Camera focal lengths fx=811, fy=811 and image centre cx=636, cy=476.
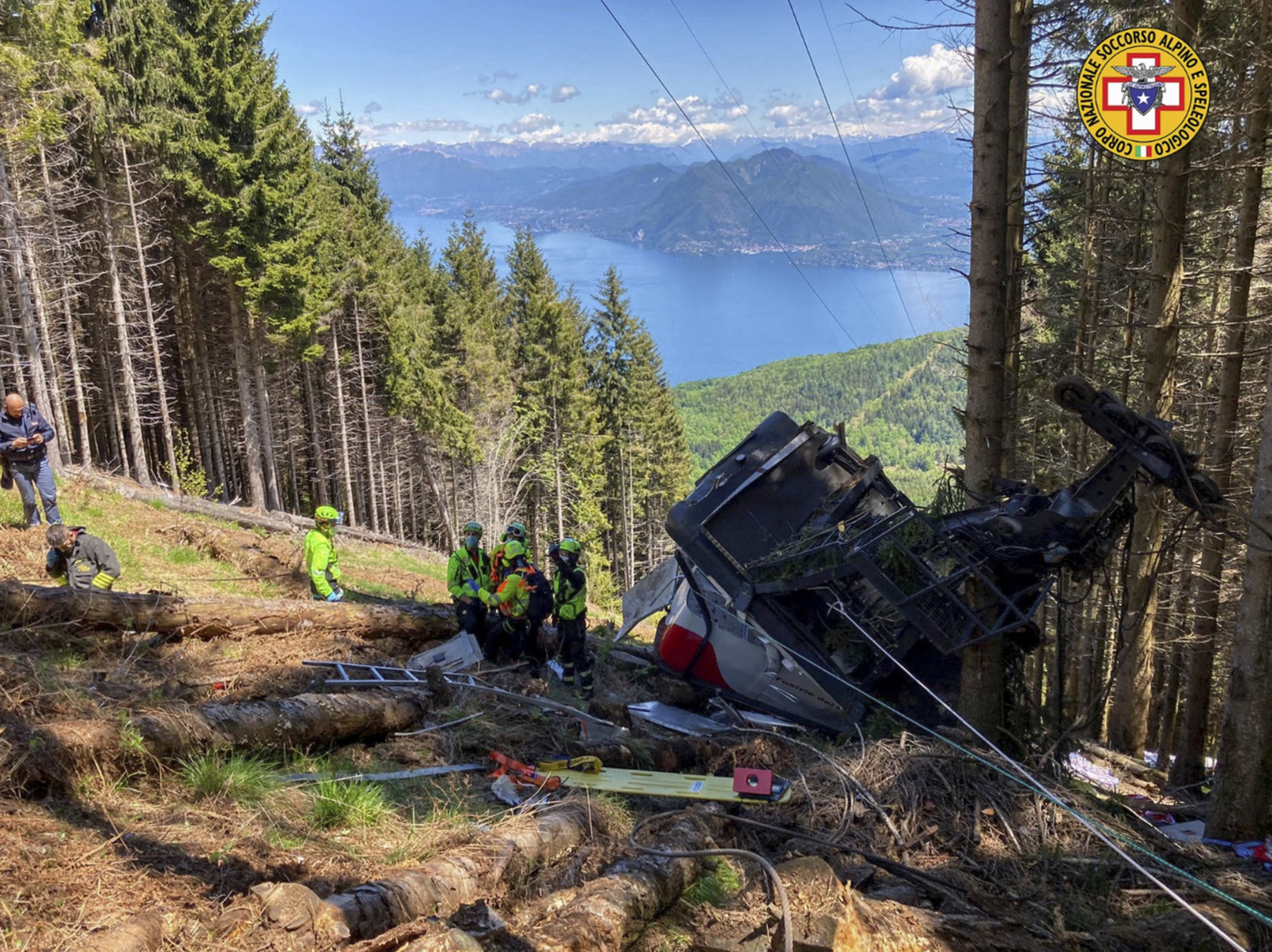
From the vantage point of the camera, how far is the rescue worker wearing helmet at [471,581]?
31.9ft

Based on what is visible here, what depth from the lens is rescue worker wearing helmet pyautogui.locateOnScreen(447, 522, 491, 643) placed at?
31.9ft

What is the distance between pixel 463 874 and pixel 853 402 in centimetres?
9908

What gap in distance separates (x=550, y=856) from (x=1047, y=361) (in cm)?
1605

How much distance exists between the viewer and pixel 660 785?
19.6 ft

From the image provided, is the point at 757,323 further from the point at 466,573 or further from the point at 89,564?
the point at 89,564

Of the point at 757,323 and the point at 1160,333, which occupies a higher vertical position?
the point at 1160,333

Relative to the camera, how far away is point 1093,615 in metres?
16.2

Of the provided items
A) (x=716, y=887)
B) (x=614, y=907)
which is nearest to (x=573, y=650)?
(x=716, y=887)

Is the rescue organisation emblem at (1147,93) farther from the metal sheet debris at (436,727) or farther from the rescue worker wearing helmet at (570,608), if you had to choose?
the metal sheet debris at (436,727)

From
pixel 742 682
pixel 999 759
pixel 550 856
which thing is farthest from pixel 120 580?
pixel 999 759

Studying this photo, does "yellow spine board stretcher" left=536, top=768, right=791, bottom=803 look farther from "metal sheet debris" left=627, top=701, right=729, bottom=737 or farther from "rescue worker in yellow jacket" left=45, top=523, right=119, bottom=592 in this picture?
"rescue worker in yellow jacket" left=45, top=523, right=119, bottom=592

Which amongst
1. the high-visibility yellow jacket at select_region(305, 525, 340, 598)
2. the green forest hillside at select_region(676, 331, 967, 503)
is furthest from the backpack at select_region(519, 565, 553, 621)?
the green forest hillside at select_region(676, 331, 967, 503)

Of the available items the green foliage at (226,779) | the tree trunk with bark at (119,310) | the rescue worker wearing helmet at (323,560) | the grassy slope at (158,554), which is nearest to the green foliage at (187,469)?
the tree trunk with bark at (119,310)

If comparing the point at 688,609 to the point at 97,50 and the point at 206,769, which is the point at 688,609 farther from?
the point at 97,50
